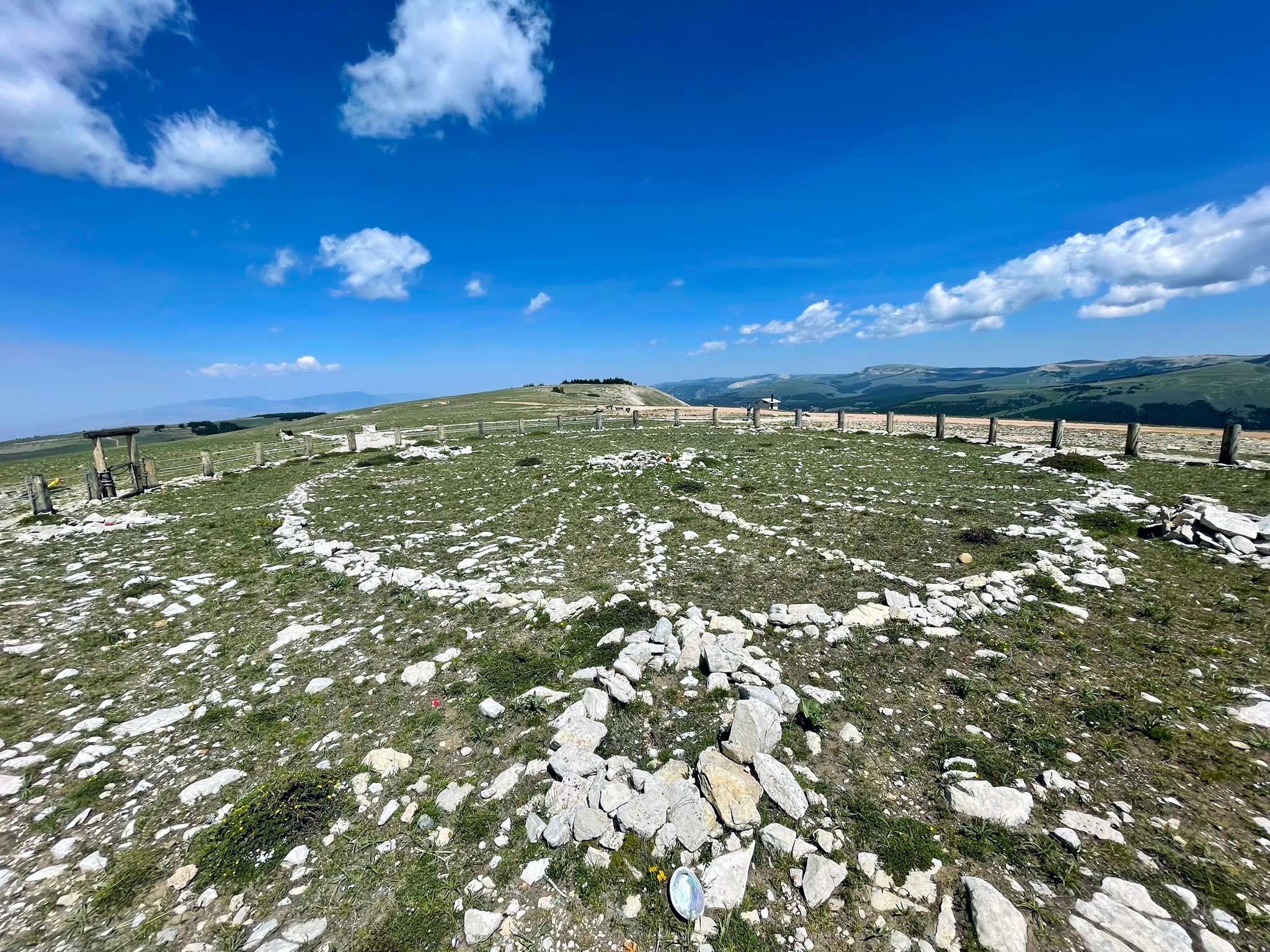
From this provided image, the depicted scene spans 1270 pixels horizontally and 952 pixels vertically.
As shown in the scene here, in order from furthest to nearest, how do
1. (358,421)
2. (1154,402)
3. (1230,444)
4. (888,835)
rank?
(1154,402), (358,421), (1230,444), (888,835)

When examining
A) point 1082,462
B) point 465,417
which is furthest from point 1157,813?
point 465,417

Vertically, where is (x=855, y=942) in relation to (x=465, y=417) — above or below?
below

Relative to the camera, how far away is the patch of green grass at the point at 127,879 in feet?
12.5

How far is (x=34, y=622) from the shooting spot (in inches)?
334

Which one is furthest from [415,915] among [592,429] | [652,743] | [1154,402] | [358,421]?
[1154,402]

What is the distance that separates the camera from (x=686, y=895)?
3746 millimetres

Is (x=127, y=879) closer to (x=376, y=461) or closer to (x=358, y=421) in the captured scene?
(x=376, y=461)

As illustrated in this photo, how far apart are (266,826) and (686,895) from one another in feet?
13.3

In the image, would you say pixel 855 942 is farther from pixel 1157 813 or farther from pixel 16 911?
pixel 16 911

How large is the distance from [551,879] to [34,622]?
11.4 m

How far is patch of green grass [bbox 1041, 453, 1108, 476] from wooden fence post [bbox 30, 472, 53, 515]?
1509 inches

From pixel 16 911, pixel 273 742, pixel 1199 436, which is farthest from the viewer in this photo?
pixel 1199 436

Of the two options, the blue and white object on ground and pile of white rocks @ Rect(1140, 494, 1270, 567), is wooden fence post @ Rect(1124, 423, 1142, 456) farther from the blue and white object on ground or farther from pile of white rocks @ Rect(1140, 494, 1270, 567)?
the blue and white object on ground

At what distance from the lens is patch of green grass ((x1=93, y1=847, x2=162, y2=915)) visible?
12.5 feet
